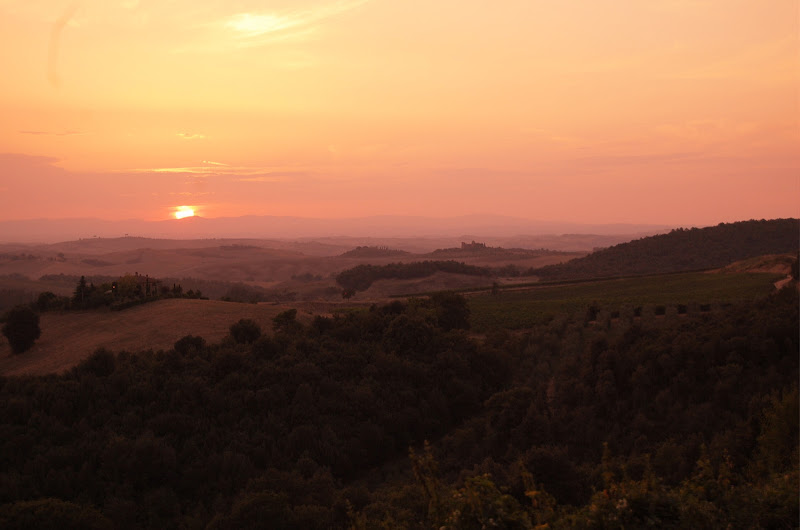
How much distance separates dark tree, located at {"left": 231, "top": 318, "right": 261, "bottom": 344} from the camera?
3080cm

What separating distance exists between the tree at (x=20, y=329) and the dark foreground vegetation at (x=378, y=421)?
33.1 ft

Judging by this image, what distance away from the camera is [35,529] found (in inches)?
582

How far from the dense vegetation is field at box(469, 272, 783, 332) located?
70.0ft

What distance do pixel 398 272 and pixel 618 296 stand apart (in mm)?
33465

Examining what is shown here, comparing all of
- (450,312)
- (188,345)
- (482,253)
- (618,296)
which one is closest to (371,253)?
(482,253)

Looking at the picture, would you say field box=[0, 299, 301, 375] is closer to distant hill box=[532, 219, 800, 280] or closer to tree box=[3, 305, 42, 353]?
tree box=[3, 305, 42, 353]

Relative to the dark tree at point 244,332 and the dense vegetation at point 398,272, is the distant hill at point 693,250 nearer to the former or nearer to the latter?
the dense vegetation at point 398,272

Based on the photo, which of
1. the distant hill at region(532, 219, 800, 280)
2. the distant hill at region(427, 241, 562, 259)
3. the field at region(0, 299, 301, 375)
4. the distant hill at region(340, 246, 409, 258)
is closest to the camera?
the field at region(0, 299, 301, 375)

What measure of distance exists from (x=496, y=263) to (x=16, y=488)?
91.1 meters

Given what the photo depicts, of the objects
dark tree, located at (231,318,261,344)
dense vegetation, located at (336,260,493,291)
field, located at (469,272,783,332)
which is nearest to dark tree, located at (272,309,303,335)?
dark tree, located at (231,318,261,344)

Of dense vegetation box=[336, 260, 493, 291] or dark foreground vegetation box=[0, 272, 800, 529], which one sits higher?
dense vegetation box=[336, 260, 493, 291]

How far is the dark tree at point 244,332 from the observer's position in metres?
30.8

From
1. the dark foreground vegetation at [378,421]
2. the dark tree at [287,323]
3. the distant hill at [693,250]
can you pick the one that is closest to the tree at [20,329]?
the dark foreground vegetation at [378,421]

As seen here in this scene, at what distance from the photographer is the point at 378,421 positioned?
25156mm
